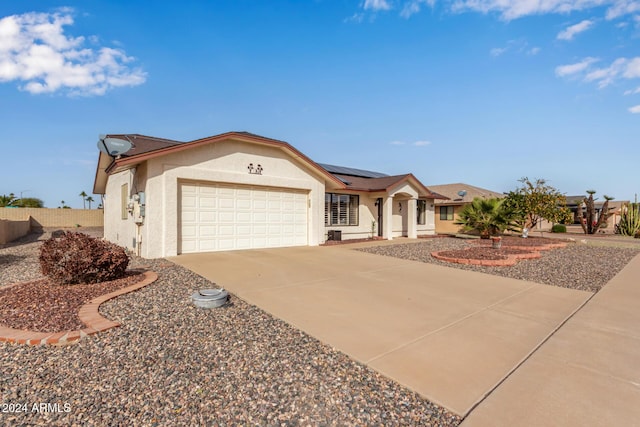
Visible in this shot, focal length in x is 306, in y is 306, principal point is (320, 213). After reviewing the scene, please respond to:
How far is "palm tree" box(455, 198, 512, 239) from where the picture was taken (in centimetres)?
1711

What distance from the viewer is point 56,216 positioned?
973 inches

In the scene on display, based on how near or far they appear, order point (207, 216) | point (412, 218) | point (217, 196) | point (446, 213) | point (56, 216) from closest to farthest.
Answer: point (207, 216), point (217, 196), point (412, 218), point (56, 216), point (446, 213)

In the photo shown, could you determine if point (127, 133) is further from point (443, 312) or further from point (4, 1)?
point (443, 312)

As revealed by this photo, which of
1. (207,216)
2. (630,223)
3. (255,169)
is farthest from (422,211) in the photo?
(630,223)

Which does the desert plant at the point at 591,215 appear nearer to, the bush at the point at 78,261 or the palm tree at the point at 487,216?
the palm tree at the point at 487,216

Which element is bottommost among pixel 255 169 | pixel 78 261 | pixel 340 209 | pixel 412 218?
pixel 78 261

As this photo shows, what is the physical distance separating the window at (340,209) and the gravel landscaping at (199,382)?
1184 centimetres

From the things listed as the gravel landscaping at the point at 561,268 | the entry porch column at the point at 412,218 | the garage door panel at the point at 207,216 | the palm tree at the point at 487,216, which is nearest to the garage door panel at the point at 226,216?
the garage door panel at the point at 207,216

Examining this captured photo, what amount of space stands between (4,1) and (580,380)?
14.6 metres

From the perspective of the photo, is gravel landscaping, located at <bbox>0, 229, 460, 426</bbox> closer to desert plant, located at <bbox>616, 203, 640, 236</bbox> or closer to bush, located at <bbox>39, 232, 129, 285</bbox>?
bush, located at <bbox>39, 232, 129, 285</bbox>

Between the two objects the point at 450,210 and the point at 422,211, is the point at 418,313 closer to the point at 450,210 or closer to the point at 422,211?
the point at 422,211

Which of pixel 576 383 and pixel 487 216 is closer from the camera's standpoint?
pixel 576 383

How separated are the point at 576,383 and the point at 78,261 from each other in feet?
25.2

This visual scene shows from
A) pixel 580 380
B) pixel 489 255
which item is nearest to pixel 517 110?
pixel 489 255
